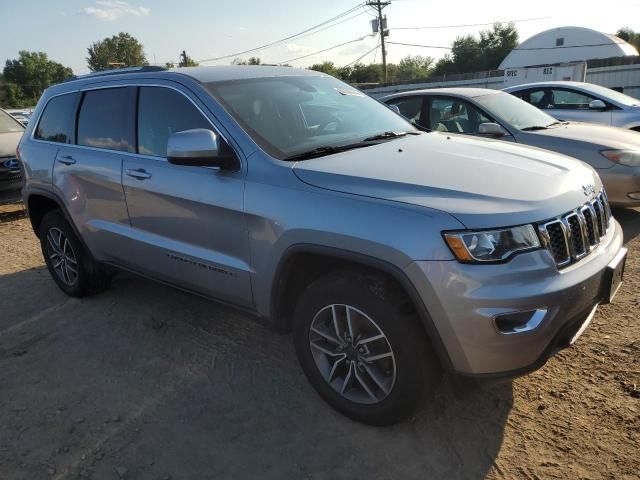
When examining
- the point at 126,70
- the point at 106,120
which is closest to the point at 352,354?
the point at 106,120

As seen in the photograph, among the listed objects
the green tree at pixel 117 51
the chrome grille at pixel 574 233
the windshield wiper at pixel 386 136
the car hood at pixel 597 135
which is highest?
the green tree at pixel 117 51

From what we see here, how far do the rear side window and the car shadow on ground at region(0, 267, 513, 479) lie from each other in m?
1.60

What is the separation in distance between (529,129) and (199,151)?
15.0ft

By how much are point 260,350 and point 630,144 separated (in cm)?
470

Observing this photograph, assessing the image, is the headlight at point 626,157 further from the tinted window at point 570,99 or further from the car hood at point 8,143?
the car hood at point 8,143

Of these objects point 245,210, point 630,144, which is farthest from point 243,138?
point 630,144

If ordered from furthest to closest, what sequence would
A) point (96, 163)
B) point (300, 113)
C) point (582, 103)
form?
point (582, 103)
point (96, 163)
point (300, 113)

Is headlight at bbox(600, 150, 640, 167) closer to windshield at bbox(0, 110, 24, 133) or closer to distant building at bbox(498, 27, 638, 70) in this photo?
windshield at bbox(0, 110, 24, 133)

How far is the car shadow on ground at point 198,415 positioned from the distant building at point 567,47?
49.9 m

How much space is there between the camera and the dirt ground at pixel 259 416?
2.45 metres

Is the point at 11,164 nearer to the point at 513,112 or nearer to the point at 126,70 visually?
the point at 126,70

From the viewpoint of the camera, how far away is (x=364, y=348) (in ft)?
8.57

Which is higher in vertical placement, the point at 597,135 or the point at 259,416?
the point at 597,135

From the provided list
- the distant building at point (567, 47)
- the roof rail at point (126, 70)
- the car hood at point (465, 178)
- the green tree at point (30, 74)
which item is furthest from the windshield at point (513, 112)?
the green tree at point (30, 74)
